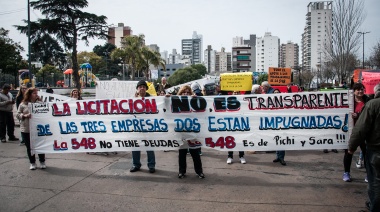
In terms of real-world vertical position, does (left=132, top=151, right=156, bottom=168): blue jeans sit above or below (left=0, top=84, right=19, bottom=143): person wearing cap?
below

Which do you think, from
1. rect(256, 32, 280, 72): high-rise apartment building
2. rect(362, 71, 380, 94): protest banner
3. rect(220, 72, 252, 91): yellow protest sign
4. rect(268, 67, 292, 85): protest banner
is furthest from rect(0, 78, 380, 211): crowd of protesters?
rect(256, 32, 280, 72): high-rise apartment building

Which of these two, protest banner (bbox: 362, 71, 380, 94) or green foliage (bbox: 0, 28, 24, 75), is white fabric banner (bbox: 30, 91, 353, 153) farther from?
green foliage (bbox: 0, 28, 24, 75)

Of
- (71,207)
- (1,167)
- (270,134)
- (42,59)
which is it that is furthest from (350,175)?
(42,59)

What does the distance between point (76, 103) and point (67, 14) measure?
32076mm

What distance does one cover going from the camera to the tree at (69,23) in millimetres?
32969

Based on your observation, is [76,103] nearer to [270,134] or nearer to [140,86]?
[140,86]

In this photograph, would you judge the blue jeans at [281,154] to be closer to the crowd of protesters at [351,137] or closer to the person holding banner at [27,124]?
the crowd of protesters at [351,137]

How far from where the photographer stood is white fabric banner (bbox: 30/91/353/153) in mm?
5711

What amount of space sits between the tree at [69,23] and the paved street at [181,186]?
29627 mm

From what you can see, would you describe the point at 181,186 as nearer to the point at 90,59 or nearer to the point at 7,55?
the point at 7,55

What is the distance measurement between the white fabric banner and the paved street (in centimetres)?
60

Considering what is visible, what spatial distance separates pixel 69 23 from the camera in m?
34.7

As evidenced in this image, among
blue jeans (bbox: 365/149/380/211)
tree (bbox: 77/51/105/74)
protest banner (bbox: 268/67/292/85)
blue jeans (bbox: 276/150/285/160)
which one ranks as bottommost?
blue jeans (bbox: 276/150/285/160)

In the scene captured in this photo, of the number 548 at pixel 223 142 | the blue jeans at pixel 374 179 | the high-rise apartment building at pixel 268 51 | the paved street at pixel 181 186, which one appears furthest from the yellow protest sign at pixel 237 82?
the high-rise apartment building at pixel 268 51
